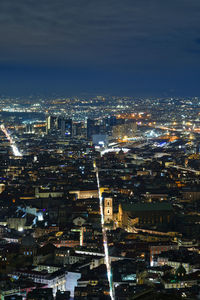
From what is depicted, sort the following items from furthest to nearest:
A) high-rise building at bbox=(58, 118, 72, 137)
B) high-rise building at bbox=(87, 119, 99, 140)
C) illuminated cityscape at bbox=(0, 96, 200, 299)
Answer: high-rise building at bbox=(58, 118, 72, 137) < high-rise building at bbox=(87, 119, 99, 140) < illuminated cityscape at bbox=(0, 96, 200, 299)

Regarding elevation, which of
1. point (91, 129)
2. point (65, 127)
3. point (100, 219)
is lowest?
point (100, 219)

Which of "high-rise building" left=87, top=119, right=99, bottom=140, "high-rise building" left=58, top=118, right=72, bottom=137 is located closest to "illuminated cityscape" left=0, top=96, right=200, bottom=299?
"high-rise building" left=87, top=119, right=99, bottom=140

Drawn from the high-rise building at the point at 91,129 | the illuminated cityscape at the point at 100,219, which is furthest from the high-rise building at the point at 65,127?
the illuminated cityscape at the point at 100,219

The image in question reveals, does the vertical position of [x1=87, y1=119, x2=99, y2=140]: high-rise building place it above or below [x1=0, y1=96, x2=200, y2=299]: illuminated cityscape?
above

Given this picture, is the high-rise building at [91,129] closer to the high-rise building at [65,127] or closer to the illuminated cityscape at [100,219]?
the high-rise building at [65,127]

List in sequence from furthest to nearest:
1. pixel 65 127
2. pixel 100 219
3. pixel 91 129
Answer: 1. pixel 65 127
2. pixel 91 129
3. pixel 100 219

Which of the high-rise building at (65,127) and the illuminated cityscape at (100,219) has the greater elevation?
the high-rise building at (65,127)

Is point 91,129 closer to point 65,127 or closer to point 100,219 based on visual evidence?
point 65,127

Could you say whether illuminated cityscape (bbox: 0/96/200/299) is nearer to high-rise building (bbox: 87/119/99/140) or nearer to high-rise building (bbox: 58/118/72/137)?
high-rise building (bbox: 87/119/99/140)

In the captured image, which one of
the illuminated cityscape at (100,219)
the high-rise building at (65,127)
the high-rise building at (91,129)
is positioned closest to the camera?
the illuminated cityscape at (100,219)

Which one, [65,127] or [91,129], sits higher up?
[65,127]

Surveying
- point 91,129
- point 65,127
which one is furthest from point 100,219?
point 65,127

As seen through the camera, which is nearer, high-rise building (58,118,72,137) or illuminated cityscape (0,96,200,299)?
illuminated cityscape (0,96,200,299)

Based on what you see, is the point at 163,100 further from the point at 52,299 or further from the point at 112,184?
the point at 52,299
